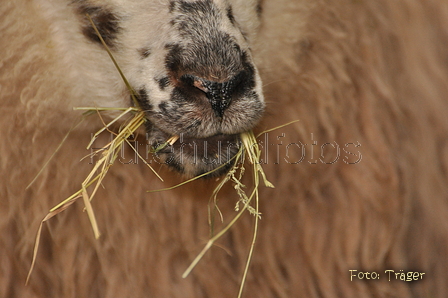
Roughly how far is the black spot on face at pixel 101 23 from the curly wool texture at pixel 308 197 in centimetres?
24

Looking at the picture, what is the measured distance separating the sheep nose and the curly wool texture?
374mm

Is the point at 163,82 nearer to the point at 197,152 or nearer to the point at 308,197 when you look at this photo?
the point at 197,152

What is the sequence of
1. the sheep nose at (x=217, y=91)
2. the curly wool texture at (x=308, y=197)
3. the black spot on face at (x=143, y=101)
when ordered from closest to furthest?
1. the sheep nose at (x=217, y=91)
2. the black spot on face at (x=143, y=101)
3. the curly wool texture at (x=308, y=197)

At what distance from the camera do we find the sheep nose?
0.86m

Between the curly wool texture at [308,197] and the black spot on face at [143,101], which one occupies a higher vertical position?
the black spot on face at [143,101]

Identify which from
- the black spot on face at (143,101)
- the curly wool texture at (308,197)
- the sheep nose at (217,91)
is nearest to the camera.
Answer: the sheep nose at (217,91)

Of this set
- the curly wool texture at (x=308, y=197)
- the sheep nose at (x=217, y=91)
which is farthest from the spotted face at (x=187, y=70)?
the curly wool texture at (x=308, y=197)

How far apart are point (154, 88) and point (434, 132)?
862 mm

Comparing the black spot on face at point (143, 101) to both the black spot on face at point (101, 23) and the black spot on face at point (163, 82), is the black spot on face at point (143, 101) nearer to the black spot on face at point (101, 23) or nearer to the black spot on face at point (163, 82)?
the black spot on face at point (163, 82)

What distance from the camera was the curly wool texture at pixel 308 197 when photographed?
1177 millimetres

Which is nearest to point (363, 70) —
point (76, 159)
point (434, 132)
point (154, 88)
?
point (434, 132)

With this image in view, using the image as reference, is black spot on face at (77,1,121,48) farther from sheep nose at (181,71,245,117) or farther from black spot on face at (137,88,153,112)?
sheep nose at (181,71,245,117)

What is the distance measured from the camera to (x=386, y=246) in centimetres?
125

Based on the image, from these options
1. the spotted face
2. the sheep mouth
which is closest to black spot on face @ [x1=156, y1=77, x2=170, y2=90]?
the spotted face
